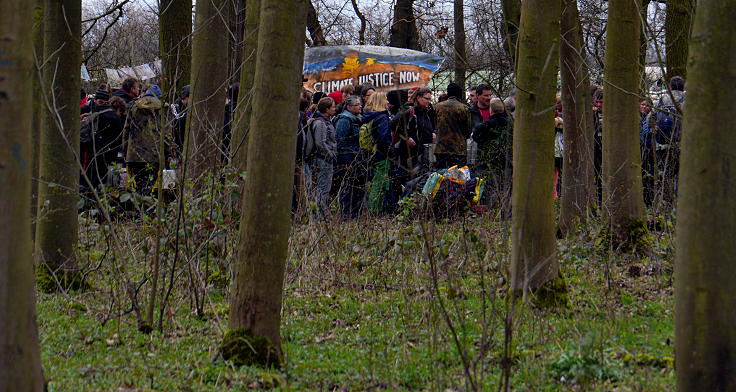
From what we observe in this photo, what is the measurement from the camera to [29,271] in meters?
3.60

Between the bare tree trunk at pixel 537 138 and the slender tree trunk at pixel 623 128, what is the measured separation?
281 centimetres

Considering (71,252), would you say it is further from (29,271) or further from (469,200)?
(469,200)

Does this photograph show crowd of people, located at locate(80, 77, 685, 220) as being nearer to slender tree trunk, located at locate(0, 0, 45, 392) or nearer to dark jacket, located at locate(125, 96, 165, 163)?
dark jacket, located at locate(125, 96, 165, 163)

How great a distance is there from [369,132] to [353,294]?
5.40 meters

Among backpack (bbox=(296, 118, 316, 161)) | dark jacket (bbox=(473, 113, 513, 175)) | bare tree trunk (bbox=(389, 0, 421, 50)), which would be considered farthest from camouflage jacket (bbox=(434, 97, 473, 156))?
bare tree trunk (bbox=(389, 0, 421, 50))

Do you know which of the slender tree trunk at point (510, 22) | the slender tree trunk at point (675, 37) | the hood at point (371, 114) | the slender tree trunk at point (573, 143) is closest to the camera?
the slender tree trunk at point (510, 22)

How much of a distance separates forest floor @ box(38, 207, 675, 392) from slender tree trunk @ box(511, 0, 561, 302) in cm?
34

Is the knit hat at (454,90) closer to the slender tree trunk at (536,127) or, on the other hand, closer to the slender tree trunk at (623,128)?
the slender tree trunk at (623,128)

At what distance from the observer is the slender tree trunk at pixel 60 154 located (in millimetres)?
8312

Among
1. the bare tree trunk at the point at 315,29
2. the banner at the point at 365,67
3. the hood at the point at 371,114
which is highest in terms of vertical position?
the bare tree trunk at the point at 315,29

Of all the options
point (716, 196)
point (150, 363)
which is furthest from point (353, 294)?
point (716, 196)

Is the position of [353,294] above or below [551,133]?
below

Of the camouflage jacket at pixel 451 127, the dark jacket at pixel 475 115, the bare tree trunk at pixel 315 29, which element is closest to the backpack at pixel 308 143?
the camouflage jacket at pixel 451 127

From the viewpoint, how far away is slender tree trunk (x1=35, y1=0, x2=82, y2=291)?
8312mm
